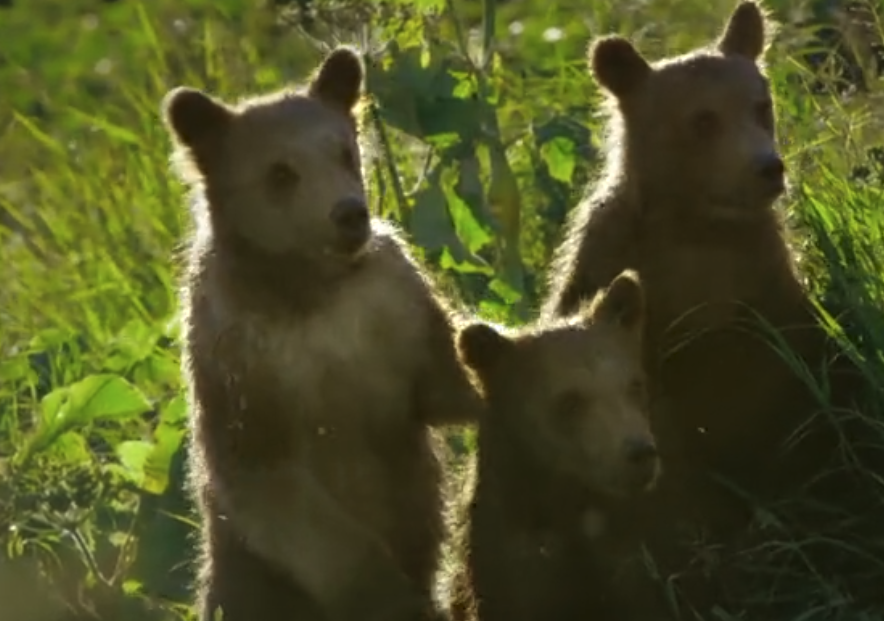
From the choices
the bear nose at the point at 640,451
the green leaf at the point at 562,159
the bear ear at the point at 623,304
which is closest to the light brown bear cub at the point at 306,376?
the bear ear at the point at 623,304

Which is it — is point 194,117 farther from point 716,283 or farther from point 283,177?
point 716,283

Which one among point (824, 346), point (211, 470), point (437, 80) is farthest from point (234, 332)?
point (437, 80)

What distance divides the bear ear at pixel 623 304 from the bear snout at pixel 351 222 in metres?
0.58

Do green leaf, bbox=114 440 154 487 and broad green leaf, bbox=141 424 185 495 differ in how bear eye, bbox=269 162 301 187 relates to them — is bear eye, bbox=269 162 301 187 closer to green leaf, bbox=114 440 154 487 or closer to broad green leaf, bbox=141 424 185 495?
broad green leaf, bbox=141 424 185 495

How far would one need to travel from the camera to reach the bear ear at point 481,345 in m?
6.11

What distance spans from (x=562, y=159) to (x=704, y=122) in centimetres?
162

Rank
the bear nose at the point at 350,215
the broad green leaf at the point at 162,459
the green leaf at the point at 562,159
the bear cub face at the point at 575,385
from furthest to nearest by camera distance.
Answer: the green leaf at the point at 562,159 < the broad green leaf at the point at 162,459 < the bear nose at the point at 350,215 < the bear cub face at the point at 575,385

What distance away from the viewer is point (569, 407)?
20.1 ft

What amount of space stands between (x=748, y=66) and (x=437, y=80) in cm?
160

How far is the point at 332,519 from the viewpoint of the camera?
250 inches

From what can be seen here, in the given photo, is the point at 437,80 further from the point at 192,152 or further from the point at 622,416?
the point at 622,416

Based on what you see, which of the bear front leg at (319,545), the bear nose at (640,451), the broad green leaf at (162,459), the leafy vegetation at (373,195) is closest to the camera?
the bear nose at (640,451)

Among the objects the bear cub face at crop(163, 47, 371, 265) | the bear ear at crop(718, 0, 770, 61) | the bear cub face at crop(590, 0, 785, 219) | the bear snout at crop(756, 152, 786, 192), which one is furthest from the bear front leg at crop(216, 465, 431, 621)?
the bear ear at crop(718, 0, 770, 61)

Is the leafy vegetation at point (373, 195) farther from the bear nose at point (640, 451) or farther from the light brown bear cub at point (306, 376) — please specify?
the light brown bear cub at point (306, 376)
